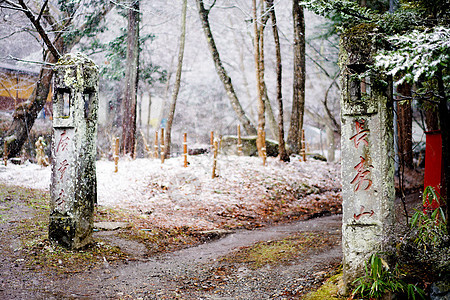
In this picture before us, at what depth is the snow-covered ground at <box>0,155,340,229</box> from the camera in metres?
9.48

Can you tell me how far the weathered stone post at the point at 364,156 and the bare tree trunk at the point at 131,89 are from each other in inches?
448

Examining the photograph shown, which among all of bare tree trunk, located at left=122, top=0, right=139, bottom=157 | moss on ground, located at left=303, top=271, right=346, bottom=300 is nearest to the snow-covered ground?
bare tree trunk, located at left=122, top=0, right=139, bottom=157

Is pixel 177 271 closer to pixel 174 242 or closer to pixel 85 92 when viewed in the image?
pixel 174 242

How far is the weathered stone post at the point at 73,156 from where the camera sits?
5.69 m

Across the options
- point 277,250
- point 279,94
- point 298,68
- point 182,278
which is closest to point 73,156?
point 182,278

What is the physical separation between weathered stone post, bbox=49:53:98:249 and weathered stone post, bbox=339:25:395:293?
4079 mm

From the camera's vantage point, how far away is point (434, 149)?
209 inches

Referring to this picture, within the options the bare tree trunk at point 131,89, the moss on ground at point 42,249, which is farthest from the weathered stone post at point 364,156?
the bare tree trunk at point 131,89

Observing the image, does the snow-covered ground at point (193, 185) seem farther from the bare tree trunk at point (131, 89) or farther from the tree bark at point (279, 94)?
the bare tree trunk at point (131, 89)

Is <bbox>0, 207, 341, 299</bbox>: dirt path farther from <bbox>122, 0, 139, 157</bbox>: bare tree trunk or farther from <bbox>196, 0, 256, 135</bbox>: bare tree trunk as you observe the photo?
<bbox>196, 0, 256, 135</bbox>: bare tree trunk

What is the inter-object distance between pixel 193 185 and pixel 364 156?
7.76 meters

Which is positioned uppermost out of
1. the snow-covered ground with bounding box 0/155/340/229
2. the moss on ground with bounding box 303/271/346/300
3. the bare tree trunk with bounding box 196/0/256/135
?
the bare tree trunk with bounding box 196/0/256/135

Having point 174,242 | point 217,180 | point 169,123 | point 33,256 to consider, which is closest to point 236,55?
point 169,123

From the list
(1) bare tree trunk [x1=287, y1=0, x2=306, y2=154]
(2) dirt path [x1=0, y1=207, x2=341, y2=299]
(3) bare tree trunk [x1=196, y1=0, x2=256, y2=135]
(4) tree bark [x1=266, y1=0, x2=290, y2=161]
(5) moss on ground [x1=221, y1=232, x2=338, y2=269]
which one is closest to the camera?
(2) dirt path [x1=0, y1=207, x2=341, y2=299]
